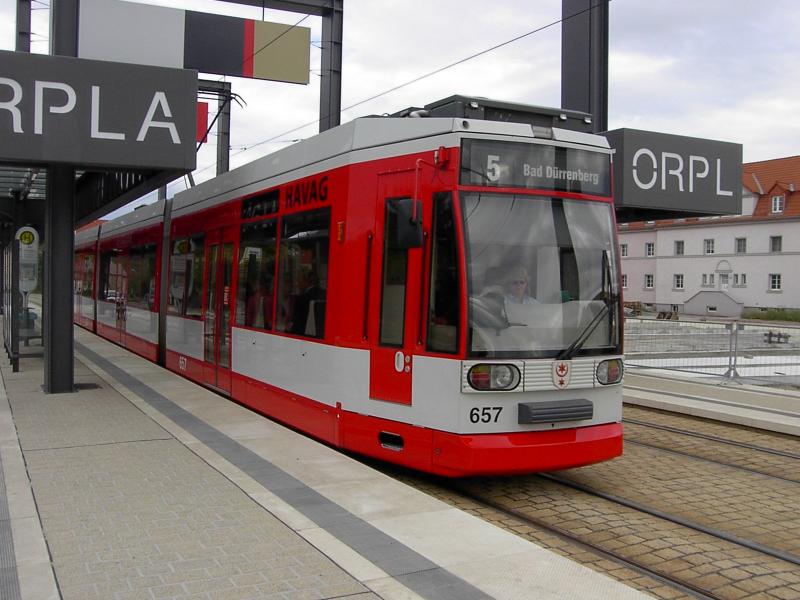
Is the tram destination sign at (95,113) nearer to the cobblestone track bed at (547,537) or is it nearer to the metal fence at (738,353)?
the cobblestone track bed at (547,537)

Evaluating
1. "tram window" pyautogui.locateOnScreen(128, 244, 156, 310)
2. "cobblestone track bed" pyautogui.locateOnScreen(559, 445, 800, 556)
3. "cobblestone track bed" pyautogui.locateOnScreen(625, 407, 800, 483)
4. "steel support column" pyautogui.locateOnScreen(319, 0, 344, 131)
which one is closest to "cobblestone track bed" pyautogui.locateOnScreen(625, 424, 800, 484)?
"cobblestone track bed" pyautogui.locateOnScreen(625, 407, 800, 483)

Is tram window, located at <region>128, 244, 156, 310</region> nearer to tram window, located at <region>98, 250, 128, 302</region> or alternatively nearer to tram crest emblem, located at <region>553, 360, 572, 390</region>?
tram window, located at <region>98, 250, 128, 302</region>

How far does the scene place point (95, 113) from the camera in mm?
9336

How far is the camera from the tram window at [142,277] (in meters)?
14.5

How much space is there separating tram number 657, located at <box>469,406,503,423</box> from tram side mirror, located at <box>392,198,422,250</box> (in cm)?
136

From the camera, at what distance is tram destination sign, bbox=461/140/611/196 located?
6277mm

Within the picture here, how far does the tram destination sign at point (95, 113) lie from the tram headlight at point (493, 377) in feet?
17.1

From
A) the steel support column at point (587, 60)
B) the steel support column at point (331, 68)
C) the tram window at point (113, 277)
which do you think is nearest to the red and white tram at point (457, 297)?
the steel support column at point (331, 68)

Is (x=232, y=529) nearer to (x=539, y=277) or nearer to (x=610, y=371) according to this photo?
(x=539, y=277)

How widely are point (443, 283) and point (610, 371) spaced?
66.1 inches

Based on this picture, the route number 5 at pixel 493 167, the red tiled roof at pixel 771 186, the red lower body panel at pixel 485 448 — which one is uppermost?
the red tiled roof at pixel 771 186

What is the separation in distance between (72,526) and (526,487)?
12.5 ft

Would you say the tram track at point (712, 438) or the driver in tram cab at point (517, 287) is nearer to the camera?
the driver in tram cab at point (517, 287)

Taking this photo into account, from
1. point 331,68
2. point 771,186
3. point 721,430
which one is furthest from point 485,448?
point 771,186
